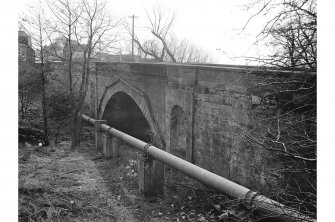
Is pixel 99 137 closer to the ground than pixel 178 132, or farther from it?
closer to the ground

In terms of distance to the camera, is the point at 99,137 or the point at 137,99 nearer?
the point at 137,99

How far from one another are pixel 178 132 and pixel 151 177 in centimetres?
208

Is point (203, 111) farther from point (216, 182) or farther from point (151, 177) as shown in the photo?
point (216, 182)

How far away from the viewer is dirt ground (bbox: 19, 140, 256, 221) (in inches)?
297

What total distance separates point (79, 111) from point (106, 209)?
A: 28.5 feet

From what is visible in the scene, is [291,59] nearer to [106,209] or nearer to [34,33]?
[106,209]

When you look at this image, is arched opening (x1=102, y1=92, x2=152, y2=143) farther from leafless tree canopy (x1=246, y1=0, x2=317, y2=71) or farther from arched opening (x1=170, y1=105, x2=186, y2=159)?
leafless tree canopy (x1=246, y1=0, x2=317, y2=71)

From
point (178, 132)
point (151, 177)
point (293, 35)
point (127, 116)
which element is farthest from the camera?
point (127, 116)

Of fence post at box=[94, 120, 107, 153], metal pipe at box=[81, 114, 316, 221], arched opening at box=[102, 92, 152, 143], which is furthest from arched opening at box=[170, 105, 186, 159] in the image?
arched opening at box=[102, 92, 152, 143]

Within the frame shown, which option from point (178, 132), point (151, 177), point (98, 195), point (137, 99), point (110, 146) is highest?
point (137, 99)

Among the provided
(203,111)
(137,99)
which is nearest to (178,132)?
(203,111)

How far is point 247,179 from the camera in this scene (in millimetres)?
8195

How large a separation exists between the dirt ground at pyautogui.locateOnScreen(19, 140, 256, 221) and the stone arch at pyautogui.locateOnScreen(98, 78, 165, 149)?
117cm

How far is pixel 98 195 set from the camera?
31.4 ft
